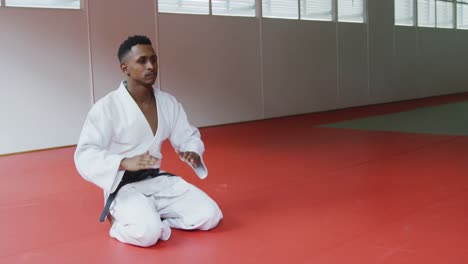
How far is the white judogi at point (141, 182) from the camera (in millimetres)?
3443

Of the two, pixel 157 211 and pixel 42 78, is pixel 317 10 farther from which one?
pixel 157 211

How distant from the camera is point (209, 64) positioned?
34.8 ft

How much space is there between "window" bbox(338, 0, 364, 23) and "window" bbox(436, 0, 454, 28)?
4.14 metres

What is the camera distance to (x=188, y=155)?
3.70m

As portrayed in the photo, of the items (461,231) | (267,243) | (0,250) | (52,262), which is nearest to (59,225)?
(0,250)

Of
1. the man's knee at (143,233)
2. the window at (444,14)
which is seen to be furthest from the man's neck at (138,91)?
the window at (444,14)

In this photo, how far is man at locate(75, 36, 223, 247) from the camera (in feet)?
11.3

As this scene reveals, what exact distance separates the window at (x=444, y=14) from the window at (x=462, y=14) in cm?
48

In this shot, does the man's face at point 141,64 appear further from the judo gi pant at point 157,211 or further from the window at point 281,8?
the window at point 281,8

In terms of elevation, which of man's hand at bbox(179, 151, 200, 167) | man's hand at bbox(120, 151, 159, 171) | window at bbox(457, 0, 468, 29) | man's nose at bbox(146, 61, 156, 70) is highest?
window at bbox(457, 0, 468, 29)

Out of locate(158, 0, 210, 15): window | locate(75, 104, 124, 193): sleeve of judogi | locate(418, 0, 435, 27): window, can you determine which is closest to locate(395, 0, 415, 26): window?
locate(418, 0, 435, 27): window

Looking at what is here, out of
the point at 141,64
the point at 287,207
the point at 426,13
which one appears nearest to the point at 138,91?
the point at 141,64

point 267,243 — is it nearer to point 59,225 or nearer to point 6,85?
point 59,225

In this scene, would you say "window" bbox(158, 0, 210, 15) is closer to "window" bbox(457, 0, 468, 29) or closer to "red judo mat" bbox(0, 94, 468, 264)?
"red judo mat" bbox(0, 94, 468, 264)
